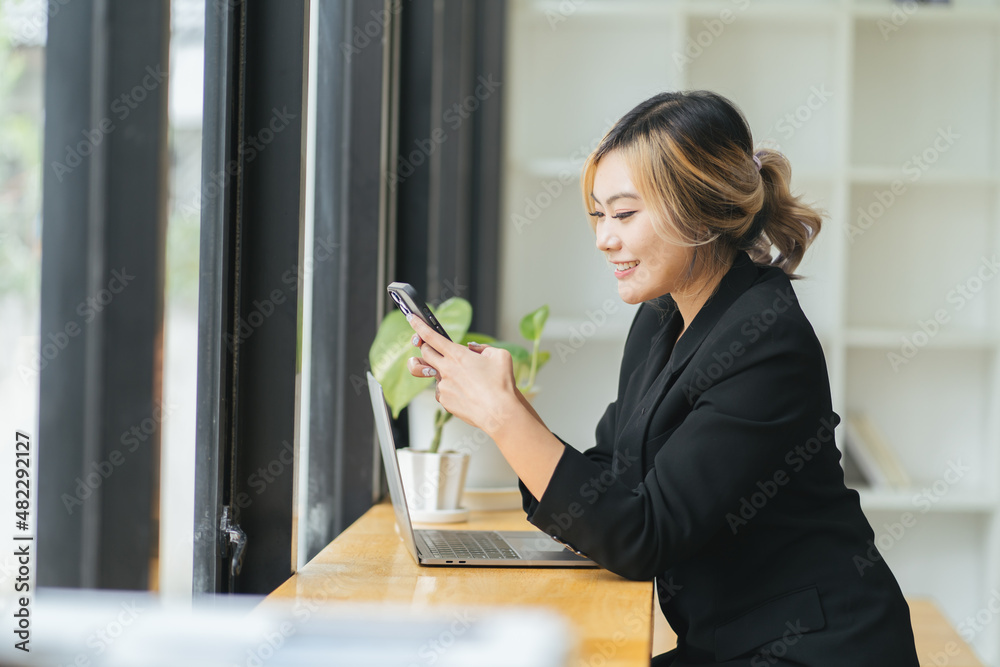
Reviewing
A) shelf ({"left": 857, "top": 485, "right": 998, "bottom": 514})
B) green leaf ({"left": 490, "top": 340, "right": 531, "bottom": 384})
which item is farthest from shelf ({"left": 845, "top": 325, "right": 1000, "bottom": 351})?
green leaf ({"left": 490, "top": 340, "right": 531, "bottom": 384})

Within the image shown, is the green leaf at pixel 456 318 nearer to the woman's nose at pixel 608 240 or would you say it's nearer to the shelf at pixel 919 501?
the woman's nose at pixel 608 240

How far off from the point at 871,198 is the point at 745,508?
7.09 ft

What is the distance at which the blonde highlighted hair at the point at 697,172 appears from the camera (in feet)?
4.17

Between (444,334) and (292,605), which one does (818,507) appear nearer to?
(444,334)

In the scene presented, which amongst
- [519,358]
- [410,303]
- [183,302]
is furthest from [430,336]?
[519,358]

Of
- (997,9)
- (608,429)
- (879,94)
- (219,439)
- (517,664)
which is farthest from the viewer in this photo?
(879,94)

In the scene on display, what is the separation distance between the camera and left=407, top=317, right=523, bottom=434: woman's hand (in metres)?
1.12

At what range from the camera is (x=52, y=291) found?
0.78 meters

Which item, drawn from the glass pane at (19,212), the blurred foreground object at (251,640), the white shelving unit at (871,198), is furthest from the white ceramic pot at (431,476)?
the white shelving unit at (871,198)

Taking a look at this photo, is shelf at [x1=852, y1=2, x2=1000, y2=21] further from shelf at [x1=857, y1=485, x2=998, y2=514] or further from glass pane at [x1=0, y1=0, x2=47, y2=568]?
glass pane at [x1=0, y1=0, x2=47, y2=568]

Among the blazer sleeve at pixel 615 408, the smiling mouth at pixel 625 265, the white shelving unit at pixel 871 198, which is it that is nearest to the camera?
the smiling mouth at pixel 625 265

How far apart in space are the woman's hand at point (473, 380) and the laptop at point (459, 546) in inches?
4.9

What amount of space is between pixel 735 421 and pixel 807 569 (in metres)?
0.24

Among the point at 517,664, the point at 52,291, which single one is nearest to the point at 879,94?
the point at 52,291
